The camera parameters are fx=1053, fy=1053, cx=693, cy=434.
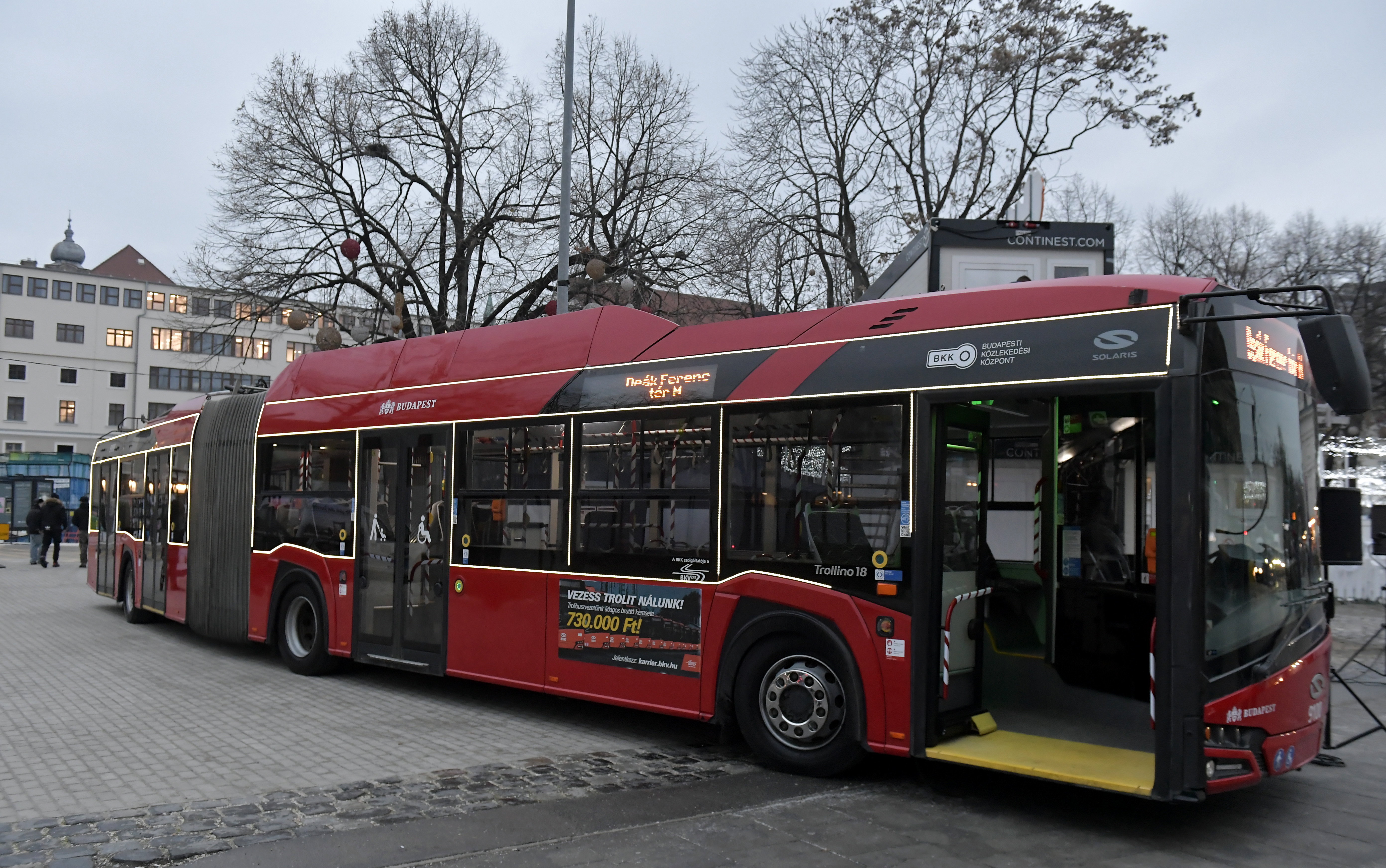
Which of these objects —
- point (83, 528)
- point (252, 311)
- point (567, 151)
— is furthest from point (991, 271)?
point (83, 528)

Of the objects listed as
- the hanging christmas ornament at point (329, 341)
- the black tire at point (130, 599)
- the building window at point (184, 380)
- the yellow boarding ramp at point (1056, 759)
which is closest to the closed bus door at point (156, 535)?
the black tire at point (130, 599)

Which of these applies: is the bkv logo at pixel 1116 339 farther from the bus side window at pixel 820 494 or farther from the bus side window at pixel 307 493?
the bus side window at pixel 307 493

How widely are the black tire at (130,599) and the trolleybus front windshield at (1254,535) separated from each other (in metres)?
15.0

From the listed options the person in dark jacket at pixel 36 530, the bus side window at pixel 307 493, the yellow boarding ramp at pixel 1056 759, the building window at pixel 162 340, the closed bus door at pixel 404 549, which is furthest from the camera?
the building window at pixel 162 340

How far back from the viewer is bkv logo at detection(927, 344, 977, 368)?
6.35 m

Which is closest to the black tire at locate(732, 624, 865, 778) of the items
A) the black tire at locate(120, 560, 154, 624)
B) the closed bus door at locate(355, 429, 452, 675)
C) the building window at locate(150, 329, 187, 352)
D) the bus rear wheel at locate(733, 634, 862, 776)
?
the bus rear wheel at locate(733, 634, 862, 776)

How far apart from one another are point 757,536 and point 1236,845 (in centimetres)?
328

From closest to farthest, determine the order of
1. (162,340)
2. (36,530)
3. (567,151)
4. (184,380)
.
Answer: (567,151), (36,530), (162,340), (184,380)

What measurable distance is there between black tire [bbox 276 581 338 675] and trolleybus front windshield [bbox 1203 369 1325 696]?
8708 mm

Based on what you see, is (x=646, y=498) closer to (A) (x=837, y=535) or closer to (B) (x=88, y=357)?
(A) (x=837, y=535)

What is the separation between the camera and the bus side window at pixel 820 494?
6559mm

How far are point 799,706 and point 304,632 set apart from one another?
22.5 feet

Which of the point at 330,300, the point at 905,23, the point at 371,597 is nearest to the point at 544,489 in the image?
the point at 371,597

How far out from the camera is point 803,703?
687 centimetres
